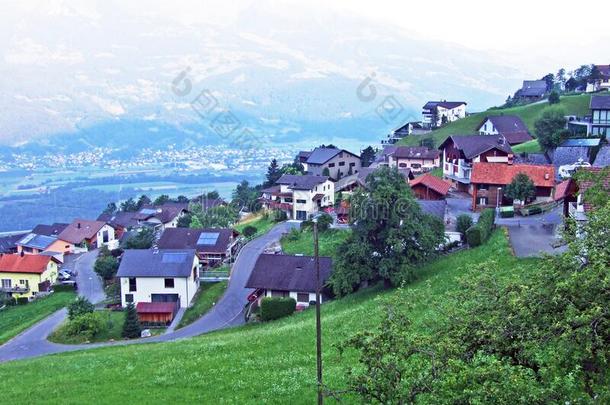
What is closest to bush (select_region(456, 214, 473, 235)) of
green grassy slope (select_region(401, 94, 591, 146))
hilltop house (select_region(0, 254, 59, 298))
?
hilltop house (select_region(0, 254, 59, 298))

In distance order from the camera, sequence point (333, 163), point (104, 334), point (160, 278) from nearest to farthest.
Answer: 1. point (104, 334)
2. point (160, 278)
3. point (333, 163)

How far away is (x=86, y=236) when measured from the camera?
70.6m

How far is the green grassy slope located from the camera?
262 feet

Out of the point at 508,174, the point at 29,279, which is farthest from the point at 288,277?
the point at 29,279

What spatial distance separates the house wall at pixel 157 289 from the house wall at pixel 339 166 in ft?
123

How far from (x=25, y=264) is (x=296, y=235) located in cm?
2441

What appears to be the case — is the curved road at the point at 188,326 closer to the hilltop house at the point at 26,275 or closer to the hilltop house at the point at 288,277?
the hilltop house at the point at 288,277

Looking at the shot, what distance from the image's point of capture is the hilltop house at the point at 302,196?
62.3m

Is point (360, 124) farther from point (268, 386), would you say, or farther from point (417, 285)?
point (268, 386)

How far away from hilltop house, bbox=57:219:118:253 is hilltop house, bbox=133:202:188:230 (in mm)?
4258

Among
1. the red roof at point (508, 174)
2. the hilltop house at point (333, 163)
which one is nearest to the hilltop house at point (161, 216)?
the hilltop house at point (333, 163)

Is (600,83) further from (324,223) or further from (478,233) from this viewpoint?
(478,233)

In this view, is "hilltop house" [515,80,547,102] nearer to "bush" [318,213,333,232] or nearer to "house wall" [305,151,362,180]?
"house wall" [305,151,362,180]

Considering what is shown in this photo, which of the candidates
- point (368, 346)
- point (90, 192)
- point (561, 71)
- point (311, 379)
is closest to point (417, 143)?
point (561, 71)
